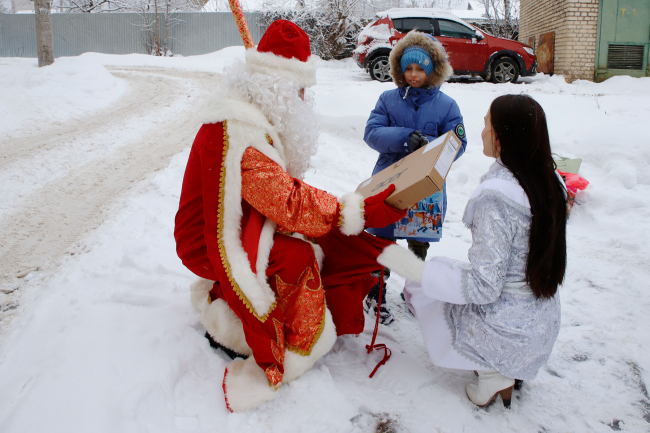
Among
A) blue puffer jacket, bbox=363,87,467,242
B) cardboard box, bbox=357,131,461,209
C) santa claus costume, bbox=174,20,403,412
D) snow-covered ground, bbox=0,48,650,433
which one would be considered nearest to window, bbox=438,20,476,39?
snow-covered ground, bbox=0,48,650,433

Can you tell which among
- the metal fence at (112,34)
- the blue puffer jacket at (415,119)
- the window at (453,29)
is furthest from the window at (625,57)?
the metal fence at (112,34)

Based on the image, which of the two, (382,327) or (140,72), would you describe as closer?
(382,327)

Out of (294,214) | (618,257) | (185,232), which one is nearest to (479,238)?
(294,214)

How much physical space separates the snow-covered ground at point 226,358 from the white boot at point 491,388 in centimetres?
6

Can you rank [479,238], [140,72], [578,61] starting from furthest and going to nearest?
[140,72], [578,61], [479,238]

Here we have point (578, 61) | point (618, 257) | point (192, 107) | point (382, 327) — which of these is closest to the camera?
point (382, 327)

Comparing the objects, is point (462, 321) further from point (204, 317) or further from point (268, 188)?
point (204, 317)

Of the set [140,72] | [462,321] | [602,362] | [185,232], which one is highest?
[140,72]

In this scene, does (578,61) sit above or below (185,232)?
above

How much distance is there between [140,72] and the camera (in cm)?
1198

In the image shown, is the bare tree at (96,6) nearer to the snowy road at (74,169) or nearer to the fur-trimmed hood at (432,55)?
the snowy road at (74,169)

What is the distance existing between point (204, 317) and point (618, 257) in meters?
3.19

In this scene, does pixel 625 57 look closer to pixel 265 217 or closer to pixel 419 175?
pixel 419 175

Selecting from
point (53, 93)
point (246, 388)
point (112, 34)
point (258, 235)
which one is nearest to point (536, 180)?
point (258, 235)
